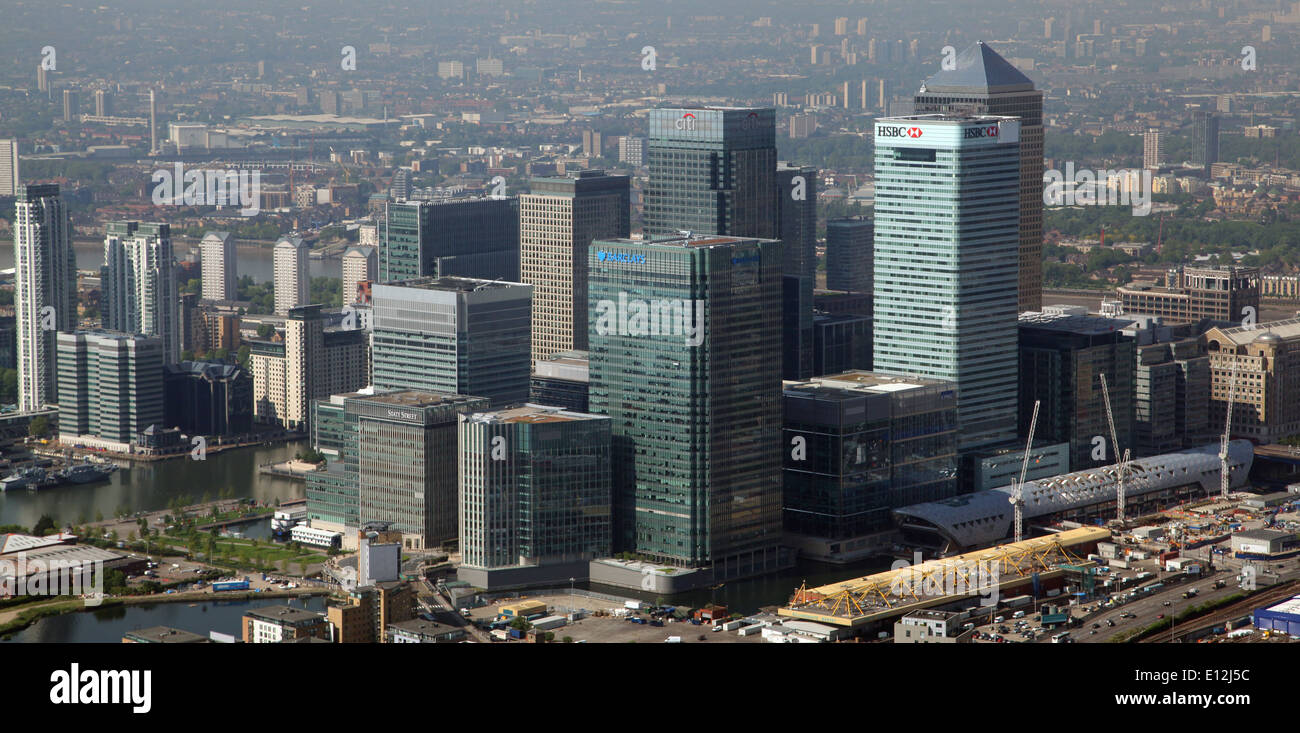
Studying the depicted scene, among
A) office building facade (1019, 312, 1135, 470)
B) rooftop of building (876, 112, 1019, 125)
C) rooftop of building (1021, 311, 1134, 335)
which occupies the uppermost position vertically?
rooftop of building (876, 112, 1019, 125)

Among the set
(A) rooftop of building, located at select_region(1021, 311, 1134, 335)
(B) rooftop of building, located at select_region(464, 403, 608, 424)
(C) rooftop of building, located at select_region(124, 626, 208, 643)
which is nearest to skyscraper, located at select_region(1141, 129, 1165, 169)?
(A) rooftop of building, located at select_region(1021, 311, 1134, 335)

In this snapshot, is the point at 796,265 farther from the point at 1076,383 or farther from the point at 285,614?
the point at 285,614

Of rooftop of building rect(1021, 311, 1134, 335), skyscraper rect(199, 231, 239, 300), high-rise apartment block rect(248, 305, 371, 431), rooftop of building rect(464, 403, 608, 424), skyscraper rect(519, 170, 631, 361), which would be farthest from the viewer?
skyscraper rect(199, 231, 239, 300)

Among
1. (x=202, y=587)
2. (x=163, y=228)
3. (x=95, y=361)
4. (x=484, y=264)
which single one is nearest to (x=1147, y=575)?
(x=202, y=587)

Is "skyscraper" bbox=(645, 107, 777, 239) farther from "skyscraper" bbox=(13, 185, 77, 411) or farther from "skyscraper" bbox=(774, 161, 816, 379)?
"skyscraper" bbox=(13, 185, 77, 411)

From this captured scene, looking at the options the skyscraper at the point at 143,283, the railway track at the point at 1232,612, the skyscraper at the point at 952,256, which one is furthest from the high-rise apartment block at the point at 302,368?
the railway track at the point at 1232,612

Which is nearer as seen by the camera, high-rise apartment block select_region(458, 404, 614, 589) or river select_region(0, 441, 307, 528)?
high-rise apartment block select_region(458, 404, 614, 589)

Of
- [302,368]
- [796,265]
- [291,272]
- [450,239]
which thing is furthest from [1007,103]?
[291,272]
